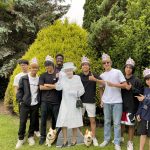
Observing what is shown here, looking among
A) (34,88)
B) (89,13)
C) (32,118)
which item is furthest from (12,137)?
(89,13)

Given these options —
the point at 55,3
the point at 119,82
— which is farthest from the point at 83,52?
the point at 55,3

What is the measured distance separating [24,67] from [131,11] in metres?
2.73

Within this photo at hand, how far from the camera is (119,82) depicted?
7.88m

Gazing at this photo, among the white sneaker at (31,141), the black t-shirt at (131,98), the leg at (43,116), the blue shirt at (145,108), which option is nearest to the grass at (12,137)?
the white sneaker at (31,141)

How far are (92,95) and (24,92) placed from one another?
4.61 feet

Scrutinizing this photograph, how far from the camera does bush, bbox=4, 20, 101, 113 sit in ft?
32.4

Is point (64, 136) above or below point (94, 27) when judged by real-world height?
below

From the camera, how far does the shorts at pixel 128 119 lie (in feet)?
25.8

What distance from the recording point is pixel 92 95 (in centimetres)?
827

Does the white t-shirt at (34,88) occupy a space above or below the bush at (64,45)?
below

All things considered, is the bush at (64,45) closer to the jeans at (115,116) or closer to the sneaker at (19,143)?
the jeans at (115,116)

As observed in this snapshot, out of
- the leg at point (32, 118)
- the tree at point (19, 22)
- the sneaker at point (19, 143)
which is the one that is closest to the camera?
the sneaker at point (19, 143)

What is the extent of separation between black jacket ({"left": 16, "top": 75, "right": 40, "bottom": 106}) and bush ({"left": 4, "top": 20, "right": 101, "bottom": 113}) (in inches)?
59.0

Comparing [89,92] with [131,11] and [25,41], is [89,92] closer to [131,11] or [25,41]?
[131,11]
